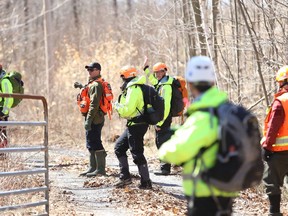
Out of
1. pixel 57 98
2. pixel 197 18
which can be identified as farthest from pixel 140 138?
pixel 57 98

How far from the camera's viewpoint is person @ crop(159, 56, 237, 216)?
15.2ft

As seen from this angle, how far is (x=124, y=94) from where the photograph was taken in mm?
9602

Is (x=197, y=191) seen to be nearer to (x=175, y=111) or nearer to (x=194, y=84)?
(x=194, y=84)

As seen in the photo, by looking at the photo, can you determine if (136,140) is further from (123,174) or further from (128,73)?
(128,73)

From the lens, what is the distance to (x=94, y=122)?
10992 mm

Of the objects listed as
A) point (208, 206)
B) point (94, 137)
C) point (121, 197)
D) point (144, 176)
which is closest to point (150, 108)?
point (144, 176)

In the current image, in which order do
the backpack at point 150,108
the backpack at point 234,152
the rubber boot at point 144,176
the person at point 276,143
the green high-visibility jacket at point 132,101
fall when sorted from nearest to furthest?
the backpack at point 234,152, the person at point 276,143, the green high-visibility jacket at point 132,101, the backpack at point 150,108, the rubber boot at point 144,176

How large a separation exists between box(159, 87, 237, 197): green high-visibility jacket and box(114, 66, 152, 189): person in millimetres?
4525

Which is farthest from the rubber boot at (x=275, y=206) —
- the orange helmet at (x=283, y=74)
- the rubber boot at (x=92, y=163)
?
the rubber boot at (x=92, y=163)

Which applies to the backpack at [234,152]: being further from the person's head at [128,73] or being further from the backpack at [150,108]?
the person's head at [128,73]

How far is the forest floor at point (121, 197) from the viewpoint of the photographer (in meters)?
8.66

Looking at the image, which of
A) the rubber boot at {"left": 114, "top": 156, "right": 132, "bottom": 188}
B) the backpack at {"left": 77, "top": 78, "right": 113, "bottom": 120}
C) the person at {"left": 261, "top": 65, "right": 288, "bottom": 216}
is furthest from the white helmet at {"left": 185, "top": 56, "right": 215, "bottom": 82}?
the backpack at {"left": 77, "top": 78, "right": 113, "bottom": 120}

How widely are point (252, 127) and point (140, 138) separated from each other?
5.01m

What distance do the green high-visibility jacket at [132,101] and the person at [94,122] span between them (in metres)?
1.30
